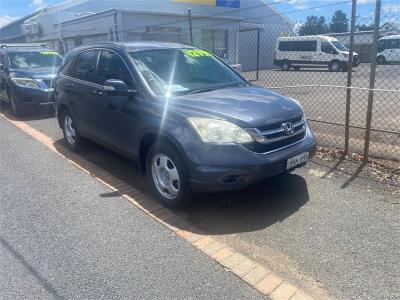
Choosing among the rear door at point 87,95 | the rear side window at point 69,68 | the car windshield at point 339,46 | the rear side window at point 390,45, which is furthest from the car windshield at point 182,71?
the rear side window at point 390,45

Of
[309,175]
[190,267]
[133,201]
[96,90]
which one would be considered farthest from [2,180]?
[309,175]

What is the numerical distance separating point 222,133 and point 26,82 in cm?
756

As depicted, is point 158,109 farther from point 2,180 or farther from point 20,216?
point 2,180

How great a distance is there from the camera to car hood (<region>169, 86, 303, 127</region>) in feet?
12.2

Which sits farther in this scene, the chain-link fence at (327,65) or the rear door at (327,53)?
the rear door at (327,53)

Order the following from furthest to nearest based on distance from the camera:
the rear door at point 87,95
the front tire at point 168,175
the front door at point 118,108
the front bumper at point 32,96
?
the front bumper at point 32,96 < the rear door at point 87,95 < the front door at point 118,108 < the front tire at point 168,175

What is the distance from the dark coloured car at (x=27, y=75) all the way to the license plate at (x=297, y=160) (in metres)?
7.42

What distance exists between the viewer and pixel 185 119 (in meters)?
3.77

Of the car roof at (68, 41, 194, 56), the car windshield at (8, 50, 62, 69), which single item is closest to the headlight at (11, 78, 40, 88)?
the car windshield at (8, 50, 62, 69)

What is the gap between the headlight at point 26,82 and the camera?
9391 millimetres

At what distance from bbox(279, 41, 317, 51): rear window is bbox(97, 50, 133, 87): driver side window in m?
23.1

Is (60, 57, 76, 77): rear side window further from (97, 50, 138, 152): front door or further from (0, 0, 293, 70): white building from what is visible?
(0, 0, 293, 70): white building

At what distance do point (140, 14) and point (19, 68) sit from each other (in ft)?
36.0

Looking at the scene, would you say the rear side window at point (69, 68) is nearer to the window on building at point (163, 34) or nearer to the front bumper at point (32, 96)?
the front bumper at point (32, 96)
